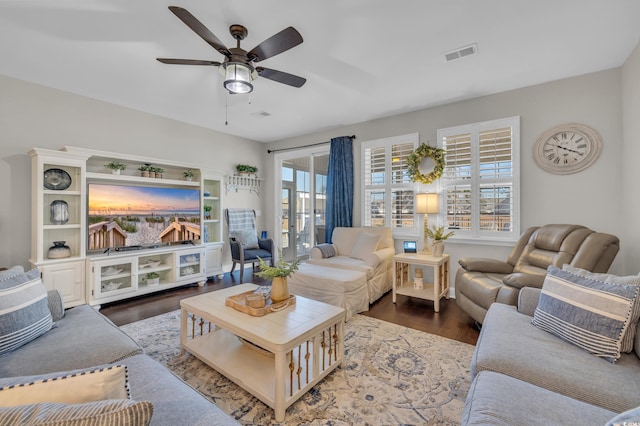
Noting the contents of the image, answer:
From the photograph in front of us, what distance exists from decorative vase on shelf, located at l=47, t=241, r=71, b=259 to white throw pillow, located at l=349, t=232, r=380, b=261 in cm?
365

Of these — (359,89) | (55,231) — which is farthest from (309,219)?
(55,231)

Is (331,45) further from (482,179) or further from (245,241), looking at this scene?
(245,241)

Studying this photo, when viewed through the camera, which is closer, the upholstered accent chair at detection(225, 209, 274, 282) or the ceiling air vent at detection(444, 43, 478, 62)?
the ceiling air vent at detection(444, 43, 478, 62)

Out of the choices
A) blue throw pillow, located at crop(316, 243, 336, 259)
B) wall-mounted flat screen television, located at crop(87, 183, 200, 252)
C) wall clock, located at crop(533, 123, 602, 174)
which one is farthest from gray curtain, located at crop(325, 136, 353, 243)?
wall clock, located at crop(533, 123, 602, 174)

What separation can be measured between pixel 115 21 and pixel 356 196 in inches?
145

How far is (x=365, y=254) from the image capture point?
3.88m

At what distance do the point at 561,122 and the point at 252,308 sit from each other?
3.93 m

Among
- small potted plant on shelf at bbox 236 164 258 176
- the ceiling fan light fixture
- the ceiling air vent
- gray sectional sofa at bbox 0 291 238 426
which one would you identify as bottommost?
gray sectional sofa at bbox 0 291 238 426

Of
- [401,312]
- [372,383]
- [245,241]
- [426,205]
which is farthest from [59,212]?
[426,205]

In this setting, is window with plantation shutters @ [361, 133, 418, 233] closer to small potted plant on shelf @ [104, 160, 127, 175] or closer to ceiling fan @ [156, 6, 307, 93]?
ceiling fan @ [156, 6, 307, 93]

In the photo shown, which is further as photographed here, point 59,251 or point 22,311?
point 59,251

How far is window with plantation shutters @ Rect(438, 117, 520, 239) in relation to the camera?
11.5ft

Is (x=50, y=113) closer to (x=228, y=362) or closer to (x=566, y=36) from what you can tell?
(x=228, y=362)

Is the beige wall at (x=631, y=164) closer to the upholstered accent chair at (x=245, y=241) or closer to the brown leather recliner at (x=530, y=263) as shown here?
the brown leather recliner at (x=530, y=263)
